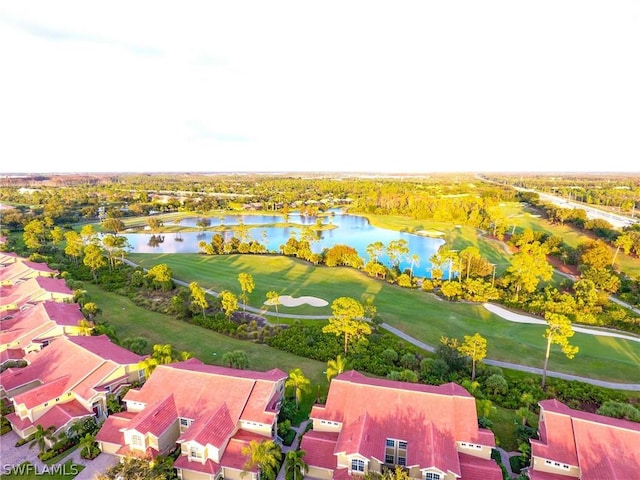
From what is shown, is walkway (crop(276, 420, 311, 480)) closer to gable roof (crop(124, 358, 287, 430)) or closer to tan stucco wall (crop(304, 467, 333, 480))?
tan stucco wall (crop(304, 467, 333, 480))

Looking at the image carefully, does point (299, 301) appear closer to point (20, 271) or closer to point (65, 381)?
point (65, 381)

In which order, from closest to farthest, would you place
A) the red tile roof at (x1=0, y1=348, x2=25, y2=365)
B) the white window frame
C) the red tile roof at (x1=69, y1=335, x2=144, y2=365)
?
the white window frame → the red tile roof at (x1=69, y1=335, x2=144, y2=365) → the red tile roof at (x1=0, y1=348, x2=25, y2=365)

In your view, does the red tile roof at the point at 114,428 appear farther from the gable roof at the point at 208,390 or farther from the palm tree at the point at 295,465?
the palm tree at the point at 295,465

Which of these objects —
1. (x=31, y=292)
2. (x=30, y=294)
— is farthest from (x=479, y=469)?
(x=31, y=292)

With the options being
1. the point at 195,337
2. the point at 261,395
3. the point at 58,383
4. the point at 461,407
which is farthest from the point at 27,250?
the point at 461,407

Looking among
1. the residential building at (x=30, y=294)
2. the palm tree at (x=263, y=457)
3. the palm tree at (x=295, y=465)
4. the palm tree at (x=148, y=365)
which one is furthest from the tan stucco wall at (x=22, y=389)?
the palm tree at (x=295, y=465)

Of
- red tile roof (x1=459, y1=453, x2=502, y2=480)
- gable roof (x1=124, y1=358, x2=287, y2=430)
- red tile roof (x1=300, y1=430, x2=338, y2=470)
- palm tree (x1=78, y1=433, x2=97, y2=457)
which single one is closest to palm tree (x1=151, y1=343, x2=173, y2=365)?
gable roof (x1=124, y1=358, x2=287, y2=430)

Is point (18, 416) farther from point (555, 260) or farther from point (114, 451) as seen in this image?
point (555, 260)
